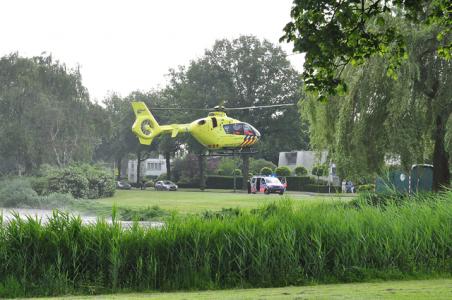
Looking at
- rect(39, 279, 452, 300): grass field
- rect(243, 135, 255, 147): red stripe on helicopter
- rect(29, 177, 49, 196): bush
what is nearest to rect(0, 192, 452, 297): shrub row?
rect(39, 279, 452, 300): grass field

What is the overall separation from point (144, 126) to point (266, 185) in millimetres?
12308

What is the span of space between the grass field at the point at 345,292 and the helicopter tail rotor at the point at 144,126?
106 ft

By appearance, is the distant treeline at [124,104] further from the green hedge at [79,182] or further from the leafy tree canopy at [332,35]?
the leafy tree canopy at [332,35]

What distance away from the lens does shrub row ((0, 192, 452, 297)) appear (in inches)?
338

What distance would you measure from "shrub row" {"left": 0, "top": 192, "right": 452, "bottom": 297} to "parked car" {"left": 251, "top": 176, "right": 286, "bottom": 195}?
1528 inches

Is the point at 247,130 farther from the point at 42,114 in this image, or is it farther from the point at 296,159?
the point at 296,159

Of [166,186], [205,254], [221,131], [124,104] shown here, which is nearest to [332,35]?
[205,254]

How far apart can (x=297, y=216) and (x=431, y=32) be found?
1054cm

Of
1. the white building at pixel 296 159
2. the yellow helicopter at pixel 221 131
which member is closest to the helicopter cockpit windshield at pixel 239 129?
the yellow helicopter at pixel 221 131

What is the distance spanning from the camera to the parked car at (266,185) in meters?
48.6

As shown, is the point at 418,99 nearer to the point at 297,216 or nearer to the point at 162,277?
the point at 297,216

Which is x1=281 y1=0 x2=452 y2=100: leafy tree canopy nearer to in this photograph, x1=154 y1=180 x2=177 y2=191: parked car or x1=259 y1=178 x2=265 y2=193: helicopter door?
x1=259 y1=178 x2=265 y2=193: helicopter door

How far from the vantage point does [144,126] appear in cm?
4131

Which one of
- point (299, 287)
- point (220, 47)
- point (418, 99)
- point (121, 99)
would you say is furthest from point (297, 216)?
point (121, 99)
